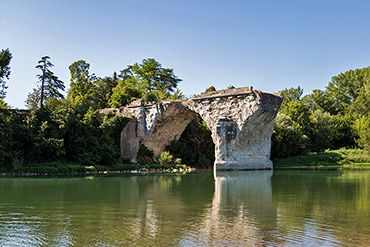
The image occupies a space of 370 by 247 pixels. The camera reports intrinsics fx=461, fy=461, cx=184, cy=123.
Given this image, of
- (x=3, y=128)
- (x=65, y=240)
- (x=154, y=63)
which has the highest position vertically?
(x=154, y=63)

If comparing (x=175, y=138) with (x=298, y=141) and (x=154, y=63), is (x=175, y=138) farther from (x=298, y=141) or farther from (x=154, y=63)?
(x=154, y=63)

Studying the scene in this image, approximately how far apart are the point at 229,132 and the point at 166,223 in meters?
21.6

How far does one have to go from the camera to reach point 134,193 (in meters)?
16.5

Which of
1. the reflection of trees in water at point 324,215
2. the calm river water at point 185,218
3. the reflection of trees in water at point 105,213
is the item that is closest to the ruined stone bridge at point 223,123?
the reflection of trees in water at point 324,215

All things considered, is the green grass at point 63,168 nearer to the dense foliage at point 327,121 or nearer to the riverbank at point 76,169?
the riverbank at point 76,169

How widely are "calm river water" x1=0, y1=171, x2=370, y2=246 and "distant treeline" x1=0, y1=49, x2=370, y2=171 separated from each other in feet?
47.5

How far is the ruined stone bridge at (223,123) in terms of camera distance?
1192 inches

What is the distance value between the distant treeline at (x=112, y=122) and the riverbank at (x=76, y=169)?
1.10 meters

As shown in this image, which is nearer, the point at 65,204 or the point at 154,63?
the point at 65,204

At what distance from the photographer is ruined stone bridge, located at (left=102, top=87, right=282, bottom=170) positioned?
30266 mm

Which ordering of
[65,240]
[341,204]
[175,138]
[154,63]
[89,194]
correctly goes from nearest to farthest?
[65,240] < [341,204] < [89,194] < [175,138] < [154,63]

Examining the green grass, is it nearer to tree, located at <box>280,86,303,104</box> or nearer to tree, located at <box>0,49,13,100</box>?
tree, located at <box>0,49,13,100</box>

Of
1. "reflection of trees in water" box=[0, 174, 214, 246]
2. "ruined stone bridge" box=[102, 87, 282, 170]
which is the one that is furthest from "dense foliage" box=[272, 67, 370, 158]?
"reflection of trees in water" box=[0, 174, 214, 246]

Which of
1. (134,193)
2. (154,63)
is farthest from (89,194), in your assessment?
(154,63)
